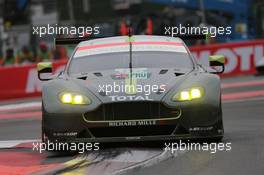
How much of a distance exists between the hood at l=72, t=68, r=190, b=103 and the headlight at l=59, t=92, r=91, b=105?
123mm

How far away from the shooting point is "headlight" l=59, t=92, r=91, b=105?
25.2ft

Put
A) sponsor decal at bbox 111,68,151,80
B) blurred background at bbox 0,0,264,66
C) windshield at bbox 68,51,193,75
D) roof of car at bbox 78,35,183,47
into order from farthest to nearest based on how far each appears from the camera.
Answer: blurred background at bbox 0,0,264,66, roof of car at bbox 78,35,183,47, windshield at bbox 68,51,193,75, sponsor decal at bbox 111,68,151,80

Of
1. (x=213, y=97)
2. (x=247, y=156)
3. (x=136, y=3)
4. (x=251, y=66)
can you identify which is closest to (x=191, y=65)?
(x=213, y=97)

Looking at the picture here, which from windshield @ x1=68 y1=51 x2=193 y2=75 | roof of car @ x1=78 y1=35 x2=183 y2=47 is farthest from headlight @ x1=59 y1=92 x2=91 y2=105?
roof of car @ x1=78 y1=35 x2=183 y2=47

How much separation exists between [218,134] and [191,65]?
3.80ft

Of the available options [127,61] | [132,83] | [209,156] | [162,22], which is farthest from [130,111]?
[162,22]

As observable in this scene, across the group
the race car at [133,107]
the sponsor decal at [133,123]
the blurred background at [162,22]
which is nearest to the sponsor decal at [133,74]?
the race car at [133,107]

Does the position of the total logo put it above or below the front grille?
above

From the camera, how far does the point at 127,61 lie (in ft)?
28.8

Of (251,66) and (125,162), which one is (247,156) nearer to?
(125,162)

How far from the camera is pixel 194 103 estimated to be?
7.69 metres

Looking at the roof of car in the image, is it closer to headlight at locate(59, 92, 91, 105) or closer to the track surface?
the track surface

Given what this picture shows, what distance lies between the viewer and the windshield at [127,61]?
8.66 meters

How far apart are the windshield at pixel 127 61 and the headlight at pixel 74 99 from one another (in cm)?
86
